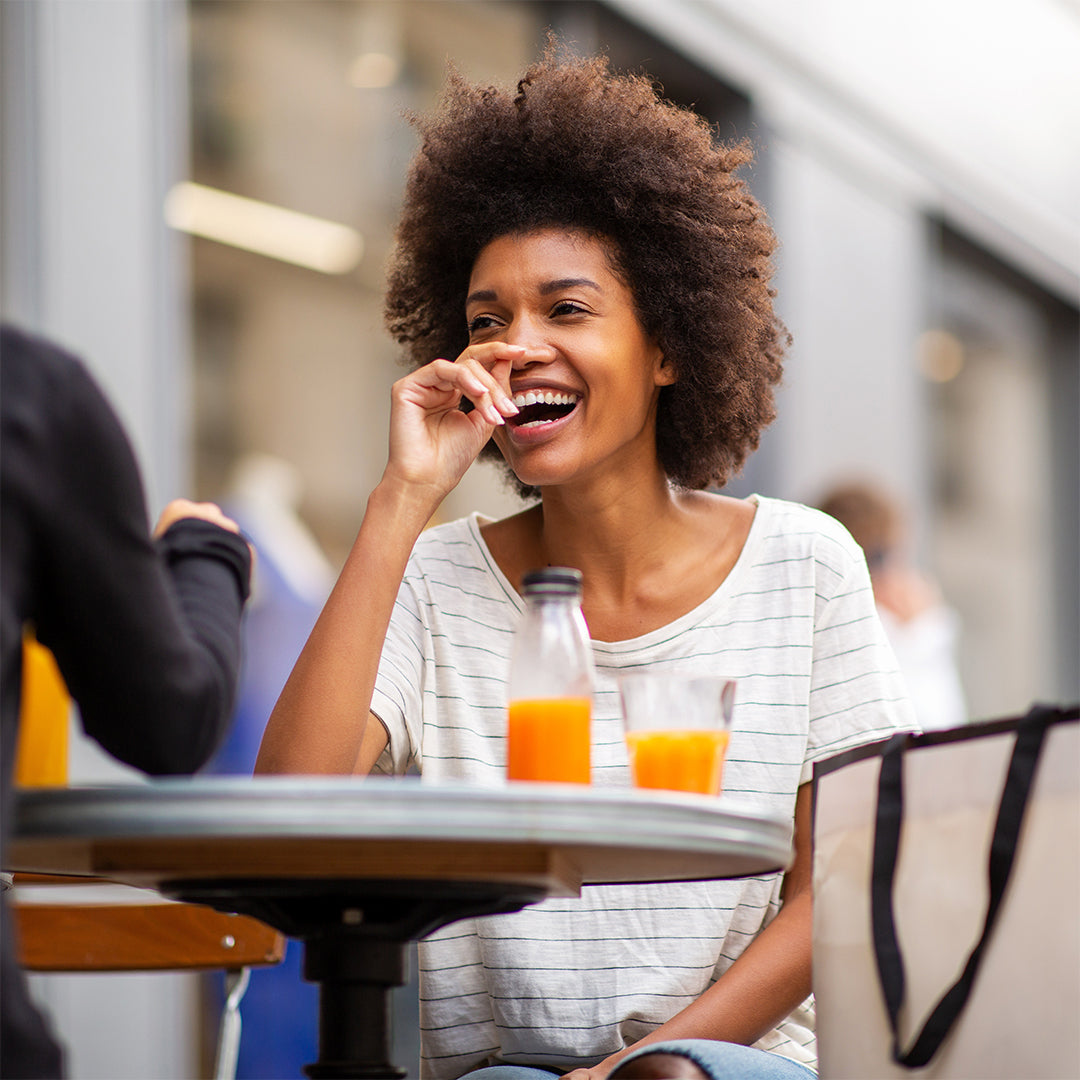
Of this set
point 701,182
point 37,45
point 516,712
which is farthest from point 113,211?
point 516,712

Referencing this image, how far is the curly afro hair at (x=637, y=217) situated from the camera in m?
2.10

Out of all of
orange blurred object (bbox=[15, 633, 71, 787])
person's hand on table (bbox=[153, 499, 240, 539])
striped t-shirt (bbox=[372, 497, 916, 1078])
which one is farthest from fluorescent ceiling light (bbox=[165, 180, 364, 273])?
person's hand on table (bbox=[153, 499, 240, 539])

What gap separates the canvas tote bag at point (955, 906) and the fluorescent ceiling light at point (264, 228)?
277cm

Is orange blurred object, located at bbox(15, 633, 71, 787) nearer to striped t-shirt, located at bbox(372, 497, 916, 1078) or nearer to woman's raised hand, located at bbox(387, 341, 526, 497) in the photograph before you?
striped t-shirt, located at bbox(372, 497, 916, 1078)

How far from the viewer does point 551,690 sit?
1.36 metres

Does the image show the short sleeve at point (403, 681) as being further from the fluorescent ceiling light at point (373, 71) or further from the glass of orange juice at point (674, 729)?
the fluorescent ceiling light at point (373, 71)

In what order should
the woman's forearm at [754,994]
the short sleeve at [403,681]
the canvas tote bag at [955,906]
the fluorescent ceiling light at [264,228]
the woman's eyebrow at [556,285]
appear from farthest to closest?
the fluorescent ceiling light at [264,228]
the woman's eyebrow at [556,285]
the short sleeve at [403,681]
the woman's forearm at [754,994]
the canvas tote bag at [955,906]

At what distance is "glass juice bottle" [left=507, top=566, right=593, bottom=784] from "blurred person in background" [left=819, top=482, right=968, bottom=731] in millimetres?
3466

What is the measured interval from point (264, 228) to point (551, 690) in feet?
10.1

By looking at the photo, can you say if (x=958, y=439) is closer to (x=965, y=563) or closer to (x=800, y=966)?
(x=965, y=563)

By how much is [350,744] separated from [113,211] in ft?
6.98

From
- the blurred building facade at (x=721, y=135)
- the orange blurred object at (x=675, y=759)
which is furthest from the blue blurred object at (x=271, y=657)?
the orange blurred object at (x=675, y=759)

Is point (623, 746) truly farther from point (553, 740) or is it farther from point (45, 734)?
point (45, 734)

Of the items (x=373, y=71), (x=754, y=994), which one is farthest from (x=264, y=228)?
(x=754, y=994)
